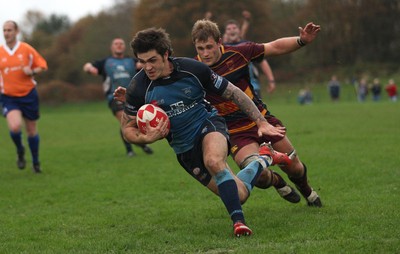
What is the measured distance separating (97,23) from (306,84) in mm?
28648

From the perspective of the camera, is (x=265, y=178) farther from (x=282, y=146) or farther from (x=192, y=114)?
(x=192, y=114)

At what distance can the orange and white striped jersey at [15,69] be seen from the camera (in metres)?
11.2

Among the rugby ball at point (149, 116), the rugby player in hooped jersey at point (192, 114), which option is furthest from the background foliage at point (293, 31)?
the rugby ball at point (149, 116)

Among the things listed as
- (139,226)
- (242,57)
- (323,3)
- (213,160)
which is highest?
(242,57)

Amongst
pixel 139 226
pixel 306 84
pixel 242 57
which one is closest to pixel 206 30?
pixel 242 57

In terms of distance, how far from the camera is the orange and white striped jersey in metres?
11.2

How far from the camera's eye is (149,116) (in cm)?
567

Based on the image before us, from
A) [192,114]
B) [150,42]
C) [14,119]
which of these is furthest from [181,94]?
[14,119]

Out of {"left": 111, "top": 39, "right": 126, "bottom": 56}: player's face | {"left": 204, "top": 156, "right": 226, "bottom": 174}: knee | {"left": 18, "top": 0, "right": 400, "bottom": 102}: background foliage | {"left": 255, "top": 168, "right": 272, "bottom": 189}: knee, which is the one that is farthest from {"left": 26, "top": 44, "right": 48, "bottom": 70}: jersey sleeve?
{"left": 18, "top": 0, "right": 400, "bottom": 102}: background foliage

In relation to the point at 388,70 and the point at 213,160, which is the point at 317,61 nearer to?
the point at 388,70

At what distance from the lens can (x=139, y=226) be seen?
6684 mm

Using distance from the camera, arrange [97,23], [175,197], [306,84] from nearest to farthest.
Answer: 1. [175,197]
2. [306,84]
3. [97,23]

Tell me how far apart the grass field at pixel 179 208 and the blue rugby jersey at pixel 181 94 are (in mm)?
994

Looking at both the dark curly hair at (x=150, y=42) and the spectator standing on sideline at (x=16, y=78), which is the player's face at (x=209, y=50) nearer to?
the dark curly hair at (x=150, y=42)
